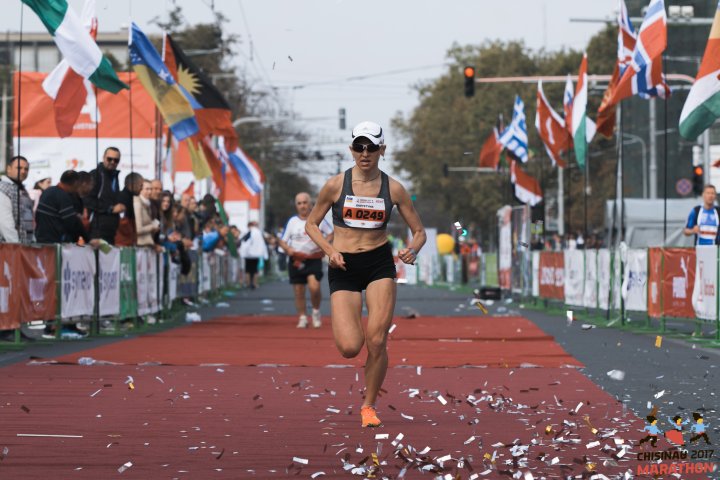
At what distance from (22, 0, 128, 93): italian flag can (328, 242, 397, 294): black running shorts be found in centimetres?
874

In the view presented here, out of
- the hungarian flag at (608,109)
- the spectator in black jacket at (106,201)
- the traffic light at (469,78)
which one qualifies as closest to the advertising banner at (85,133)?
the traffic light at (469,78)

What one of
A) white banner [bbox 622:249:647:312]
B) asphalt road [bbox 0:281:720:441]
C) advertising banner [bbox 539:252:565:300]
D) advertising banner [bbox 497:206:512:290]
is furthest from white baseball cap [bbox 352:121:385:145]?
advertising banner [bbox 497:206:512:290]

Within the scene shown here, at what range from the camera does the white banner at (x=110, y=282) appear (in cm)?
2086

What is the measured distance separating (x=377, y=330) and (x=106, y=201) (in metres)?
12.2

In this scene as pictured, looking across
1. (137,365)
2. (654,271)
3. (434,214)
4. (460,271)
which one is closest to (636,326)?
(654,271)


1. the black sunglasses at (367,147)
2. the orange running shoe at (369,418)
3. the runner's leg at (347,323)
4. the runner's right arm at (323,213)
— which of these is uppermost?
the black sunglasses at (367,147)

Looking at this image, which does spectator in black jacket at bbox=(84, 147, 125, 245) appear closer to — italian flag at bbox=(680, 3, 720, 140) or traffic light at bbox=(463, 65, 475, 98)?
italian flag at bbox=(680, 3, 720, 140)

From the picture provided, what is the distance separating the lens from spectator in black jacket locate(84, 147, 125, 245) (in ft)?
69.9

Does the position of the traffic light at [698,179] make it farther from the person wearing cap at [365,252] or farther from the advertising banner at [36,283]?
the person wearing cap at [365,252]

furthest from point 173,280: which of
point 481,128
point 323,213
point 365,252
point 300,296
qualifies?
point 481,128

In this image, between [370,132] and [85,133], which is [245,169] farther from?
[370,132]

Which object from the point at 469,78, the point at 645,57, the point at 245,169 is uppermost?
the point at 469,78

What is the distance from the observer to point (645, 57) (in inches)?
956

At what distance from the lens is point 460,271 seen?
61969 millimetres
